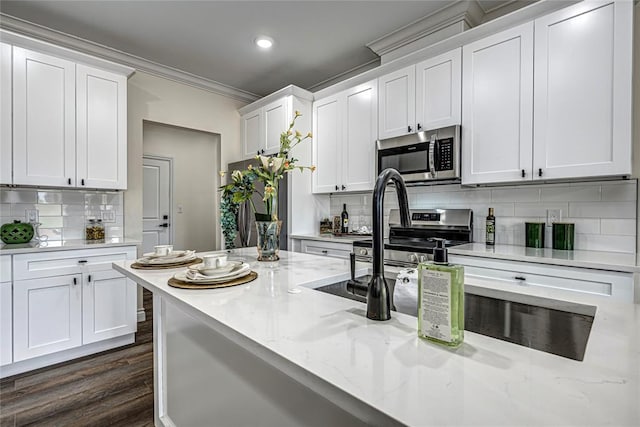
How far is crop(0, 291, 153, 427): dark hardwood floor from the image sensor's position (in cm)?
184

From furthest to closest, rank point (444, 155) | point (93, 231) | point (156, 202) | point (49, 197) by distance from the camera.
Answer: point (156, 202) < point (93, 231) < point (49, 197) < point (444, 155)

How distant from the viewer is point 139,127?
348cm

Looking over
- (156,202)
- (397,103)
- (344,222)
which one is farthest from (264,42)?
(156,202)

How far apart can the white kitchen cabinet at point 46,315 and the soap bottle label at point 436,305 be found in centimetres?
291

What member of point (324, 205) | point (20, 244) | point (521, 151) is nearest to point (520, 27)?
point (521, 151)

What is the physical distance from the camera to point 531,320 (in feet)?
2.97

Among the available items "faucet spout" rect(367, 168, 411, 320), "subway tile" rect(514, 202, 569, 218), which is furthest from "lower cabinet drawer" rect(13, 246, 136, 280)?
"subway tile" rect(514, 202, 569, 218)

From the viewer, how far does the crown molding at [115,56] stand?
2777 mm

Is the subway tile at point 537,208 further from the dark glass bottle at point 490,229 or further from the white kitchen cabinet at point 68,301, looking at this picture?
the white kitchen cabinet at point 68,301

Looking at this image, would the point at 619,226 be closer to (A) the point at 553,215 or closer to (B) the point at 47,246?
(A) the point at 553,215

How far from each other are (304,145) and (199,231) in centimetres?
272

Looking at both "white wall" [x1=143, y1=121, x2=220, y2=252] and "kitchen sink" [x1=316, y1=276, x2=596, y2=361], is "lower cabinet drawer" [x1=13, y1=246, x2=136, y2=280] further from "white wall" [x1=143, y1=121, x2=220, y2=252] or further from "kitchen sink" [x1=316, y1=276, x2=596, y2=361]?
"kitchen sink" [x1=316, y1=276, x2=596, y2=361]

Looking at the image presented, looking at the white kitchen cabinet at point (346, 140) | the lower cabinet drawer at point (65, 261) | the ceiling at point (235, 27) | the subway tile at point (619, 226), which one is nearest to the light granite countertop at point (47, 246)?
the lower cabinet drawer at point (65, 261)

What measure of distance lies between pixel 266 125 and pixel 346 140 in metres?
1.10
